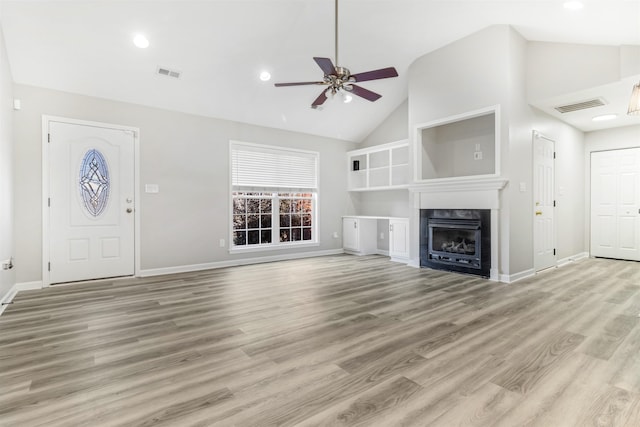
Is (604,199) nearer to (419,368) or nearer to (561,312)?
(561,312)

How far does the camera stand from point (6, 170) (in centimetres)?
367

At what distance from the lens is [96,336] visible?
266cm

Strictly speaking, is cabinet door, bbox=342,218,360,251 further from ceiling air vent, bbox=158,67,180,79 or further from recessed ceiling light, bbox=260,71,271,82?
ceiling air vent, bbox=158,67,180,79

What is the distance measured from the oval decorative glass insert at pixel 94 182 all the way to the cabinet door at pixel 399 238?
4797 mm

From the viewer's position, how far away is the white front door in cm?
441

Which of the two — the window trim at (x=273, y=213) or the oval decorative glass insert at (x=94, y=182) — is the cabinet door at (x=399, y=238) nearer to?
the window trim at (x=273, y=213)

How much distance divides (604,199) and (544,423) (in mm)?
6659

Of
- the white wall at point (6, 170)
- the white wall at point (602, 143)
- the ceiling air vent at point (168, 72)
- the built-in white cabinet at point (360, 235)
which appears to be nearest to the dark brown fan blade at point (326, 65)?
the ceiling air vent at point (168, 72)

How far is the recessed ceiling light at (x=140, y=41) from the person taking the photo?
13.0 feet

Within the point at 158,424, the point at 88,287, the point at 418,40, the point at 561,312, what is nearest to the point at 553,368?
the point at 561,312

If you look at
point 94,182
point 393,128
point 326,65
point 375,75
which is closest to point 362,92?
point 375,75

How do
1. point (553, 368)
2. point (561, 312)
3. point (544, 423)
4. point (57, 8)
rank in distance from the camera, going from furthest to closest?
point (57, 8) < point (561, 312) < point (553, 368) < point (544, 423)

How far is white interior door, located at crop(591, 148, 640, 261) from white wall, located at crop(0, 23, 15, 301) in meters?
9.25

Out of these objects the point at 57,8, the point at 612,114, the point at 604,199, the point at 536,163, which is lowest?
the point at 604,199
